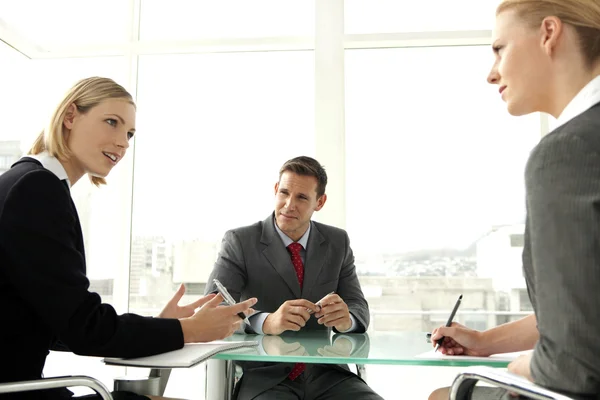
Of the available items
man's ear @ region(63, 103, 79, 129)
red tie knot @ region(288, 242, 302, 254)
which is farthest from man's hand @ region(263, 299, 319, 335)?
man's ear @ region(63, 103, 79, 129)

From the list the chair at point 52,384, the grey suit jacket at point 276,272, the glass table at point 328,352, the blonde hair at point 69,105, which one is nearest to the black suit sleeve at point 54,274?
the chair at point 52,384

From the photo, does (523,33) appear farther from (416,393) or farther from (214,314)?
(416,393)

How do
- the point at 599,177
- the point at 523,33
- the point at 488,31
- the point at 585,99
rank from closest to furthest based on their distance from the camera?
the point at 599,177
the point at 585,99
the point at 523,33
the point at 488,31

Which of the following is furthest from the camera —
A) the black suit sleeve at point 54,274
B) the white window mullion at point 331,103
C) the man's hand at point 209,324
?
the white window mullion at point 331,103

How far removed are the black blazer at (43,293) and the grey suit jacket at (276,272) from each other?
121 cm

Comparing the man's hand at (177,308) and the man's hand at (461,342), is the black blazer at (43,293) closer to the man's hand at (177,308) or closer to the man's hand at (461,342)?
the man's hand at (177,308)

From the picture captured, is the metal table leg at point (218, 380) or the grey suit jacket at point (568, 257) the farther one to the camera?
the metal table leg at point (218, 380)

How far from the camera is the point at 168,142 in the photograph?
17.0 ft

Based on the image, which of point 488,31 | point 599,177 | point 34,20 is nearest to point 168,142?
point 34,20

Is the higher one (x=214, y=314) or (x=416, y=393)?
(x=214, y=314)

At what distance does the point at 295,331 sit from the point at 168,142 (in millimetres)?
2922

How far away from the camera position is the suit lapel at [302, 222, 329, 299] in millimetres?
3014

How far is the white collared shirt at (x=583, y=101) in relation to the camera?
1.28 metres

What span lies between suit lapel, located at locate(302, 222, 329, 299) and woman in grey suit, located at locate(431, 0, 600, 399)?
5.54ft
